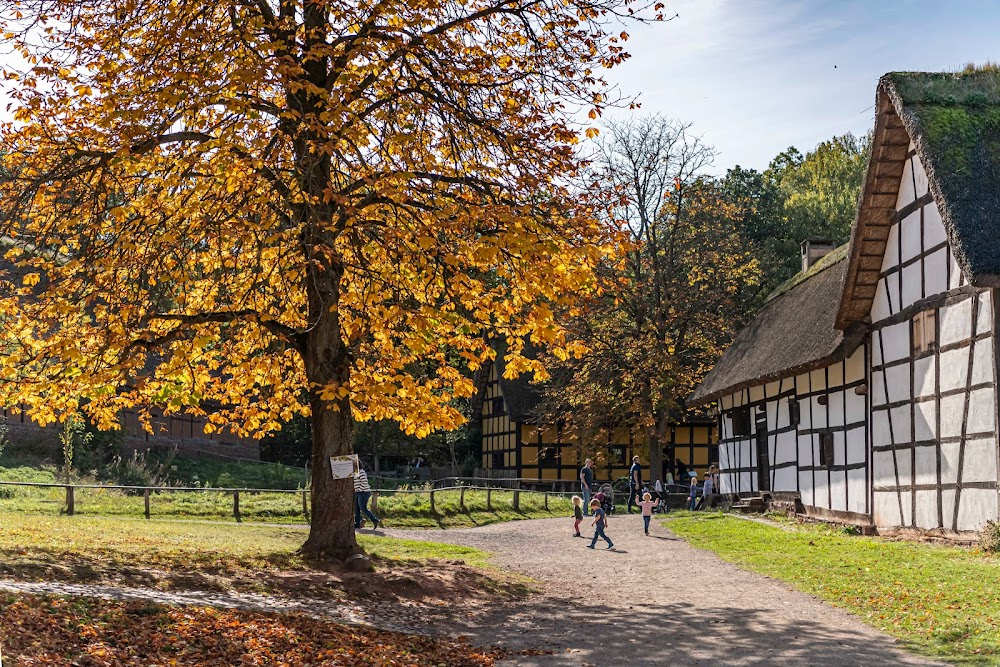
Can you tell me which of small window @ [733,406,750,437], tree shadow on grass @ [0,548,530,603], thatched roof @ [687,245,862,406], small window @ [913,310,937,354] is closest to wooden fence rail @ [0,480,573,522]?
small window @ [733,406,750,437]

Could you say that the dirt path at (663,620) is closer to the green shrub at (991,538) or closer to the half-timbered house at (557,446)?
the green shrub at (991,538)

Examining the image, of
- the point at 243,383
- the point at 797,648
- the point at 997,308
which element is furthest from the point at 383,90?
the point at 997,308

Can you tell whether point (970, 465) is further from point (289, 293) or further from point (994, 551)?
point (289, 293)

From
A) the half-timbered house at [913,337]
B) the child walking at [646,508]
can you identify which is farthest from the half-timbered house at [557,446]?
the half-timbered house at [913,337]

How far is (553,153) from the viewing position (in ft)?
48.3

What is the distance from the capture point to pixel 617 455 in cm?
4781

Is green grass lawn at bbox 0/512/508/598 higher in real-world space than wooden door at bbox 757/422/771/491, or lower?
lower

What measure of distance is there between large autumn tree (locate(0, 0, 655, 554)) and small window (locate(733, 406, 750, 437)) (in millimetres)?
17377

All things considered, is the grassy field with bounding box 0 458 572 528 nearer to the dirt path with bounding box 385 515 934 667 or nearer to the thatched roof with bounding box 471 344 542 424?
the dirt path with bounding box 385 515 934 667

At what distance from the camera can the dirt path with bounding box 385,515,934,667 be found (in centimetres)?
1096

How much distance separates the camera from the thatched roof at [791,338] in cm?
2497

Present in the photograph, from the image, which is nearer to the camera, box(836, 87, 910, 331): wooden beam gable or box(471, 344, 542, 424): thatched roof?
box(836, 87, 910, 331): wooden beam gable

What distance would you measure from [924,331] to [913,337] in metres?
0.40

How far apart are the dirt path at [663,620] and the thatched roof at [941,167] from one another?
6.57m
